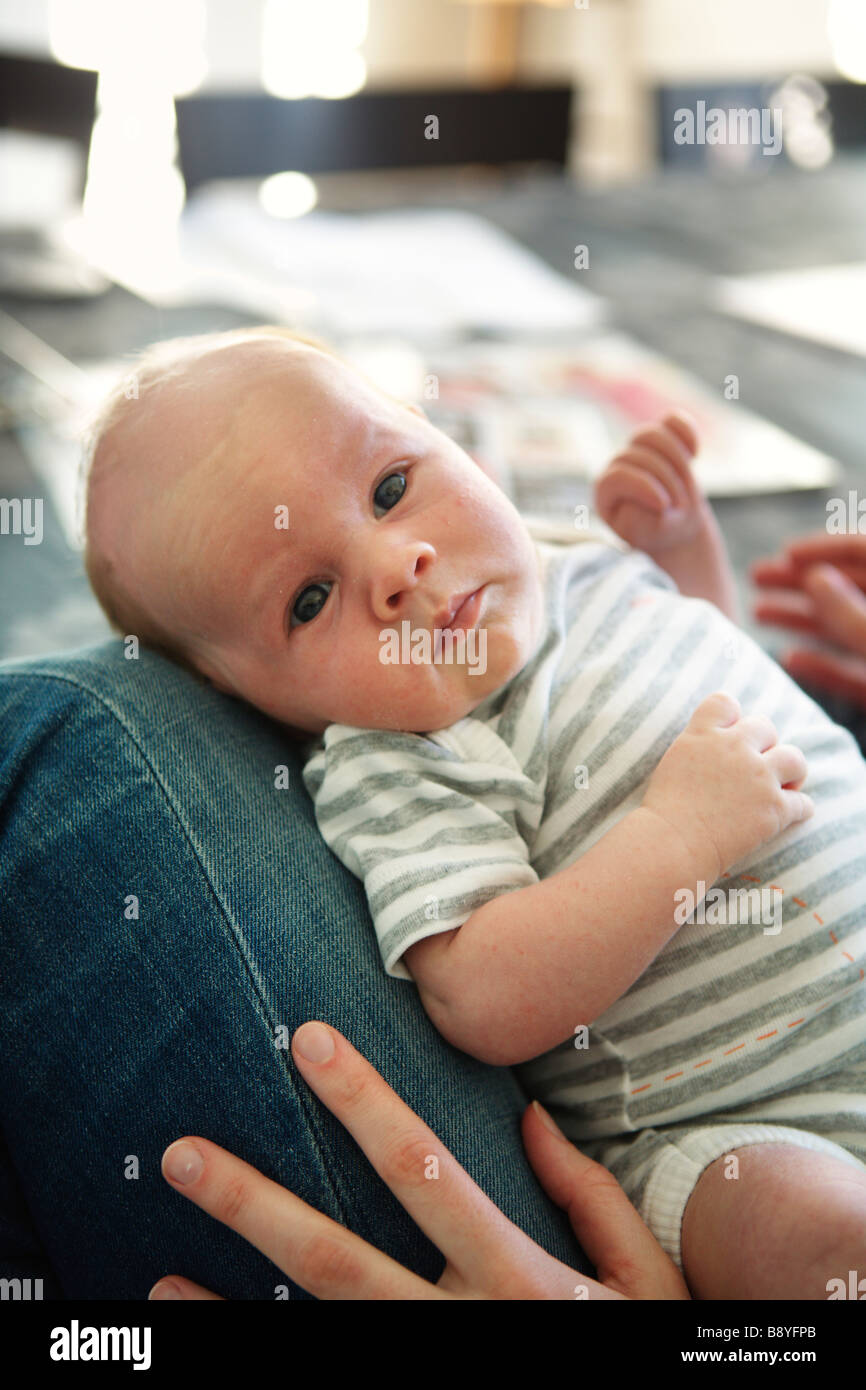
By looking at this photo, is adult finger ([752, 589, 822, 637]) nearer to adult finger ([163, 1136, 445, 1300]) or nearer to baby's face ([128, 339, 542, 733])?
baby's face ([128, 339, 542, 733])

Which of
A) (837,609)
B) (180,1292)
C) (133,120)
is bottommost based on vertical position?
(180,1292)

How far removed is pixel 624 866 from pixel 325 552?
0.29m

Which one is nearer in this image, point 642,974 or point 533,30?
point 642,974

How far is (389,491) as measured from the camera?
826 millimetres

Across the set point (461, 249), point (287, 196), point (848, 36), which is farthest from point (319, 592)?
point (848, 36)

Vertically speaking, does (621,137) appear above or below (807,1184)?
above

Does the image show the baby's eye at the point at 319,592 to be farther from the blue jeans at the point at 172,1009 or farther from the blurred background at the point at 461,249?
the blurred background at the point at 461,249

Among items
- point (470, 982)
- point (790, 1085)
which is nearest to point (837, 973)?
point (790, 1085)

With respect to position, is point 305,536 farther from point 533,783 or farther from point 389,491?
point 533,783

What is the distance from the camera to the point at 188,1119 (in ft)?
2.18

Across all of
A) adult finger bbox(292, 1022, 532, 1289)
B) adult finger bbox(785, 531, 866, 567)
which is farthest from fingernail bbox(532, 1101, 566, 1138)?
adult finger bbox(785, 531, 866, 567)

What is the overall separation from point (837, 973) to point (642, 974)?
Result: 0.41ft
